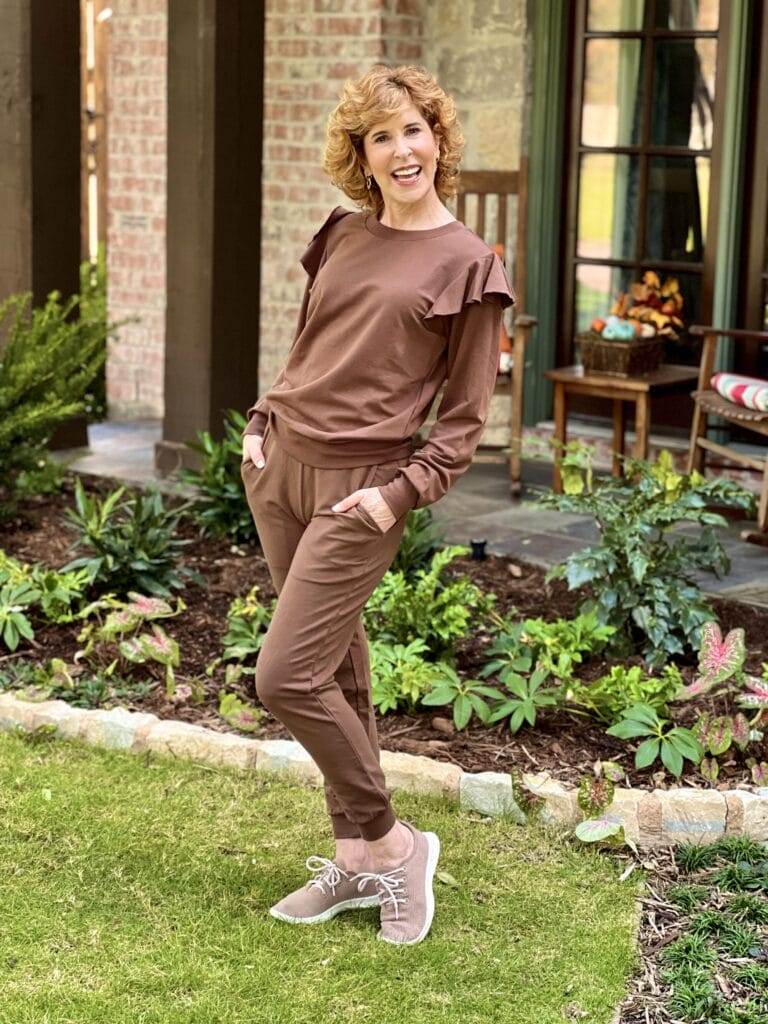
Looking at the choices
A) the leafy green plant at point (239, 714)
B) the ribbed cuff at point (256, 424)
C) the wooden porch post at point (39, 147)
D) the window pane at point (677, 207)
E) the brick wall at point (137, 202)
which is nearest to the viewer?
the ribbed cuff at point (256, 424)

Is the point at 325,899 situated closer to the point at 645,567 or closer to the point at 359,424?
the point at 359,424

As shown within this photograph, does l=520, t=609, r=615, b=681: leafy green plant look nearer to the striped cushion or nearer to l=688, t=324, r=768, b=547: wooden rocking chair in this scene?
l=688, t=324, r=768, b=547: wooden rocking chair

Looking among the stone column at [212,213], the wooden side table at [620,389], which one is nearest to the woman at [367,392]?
the wooden side table at [620,389]

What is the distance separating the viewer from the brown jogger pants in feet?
9.60

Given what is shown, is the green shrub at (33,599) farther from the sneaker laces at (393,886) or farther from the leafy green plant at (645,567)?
the sneaker laces at (393,886)

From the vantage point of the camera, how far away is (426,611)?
174 inches

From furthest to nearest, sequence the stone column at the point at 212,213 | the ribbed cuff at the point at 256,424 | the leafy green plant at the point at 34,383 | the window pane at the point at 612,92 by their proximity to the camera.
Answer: the window pane at the point at 612,92 → the stone column at the point at 212,213 → the leafy green plant at the point at 34,383 → the ribbed cuff at the point at 256,424

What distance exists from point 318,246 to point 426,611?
1533 millimetres

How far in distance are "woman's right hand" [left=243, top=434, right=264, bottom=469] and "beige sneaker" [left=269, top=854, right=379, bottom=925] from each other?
834 millimetres

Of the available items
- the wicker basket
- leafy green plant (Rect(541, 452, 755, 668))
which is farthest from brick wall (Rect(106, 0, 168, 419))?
leafy green plant (Rect(541, 452, 755, 668))

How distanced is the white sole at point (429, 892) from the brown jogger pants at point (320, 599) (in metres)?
0.19

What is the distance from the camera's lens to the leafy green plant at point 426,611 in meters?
4.40

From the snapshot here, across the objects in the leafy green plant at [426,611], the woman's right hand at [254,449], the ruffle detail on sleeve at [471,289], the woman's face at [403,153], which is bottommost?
the leafy green plant at [426,611]

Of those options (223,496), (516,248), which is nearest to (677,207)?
(516,248)
